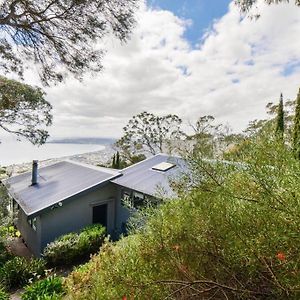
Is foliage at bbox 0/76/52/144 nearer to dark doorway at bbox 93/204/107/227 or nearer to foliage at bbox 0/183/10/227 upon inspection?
foliage at bbox 0/183/10/227

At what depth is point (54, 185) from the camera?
1673 cm

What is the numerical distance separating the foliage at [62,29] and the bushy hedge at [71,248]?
24.0 ft

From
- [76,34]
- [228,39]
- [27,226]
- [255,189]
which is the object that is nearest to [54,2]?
[76,34]

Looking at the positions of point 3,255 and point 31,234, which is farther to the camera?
point 31,234

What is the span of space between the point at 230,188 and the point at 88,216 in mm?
13729

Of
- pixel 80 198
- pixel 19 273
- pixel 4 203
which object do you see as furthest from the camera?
pixel 4 203

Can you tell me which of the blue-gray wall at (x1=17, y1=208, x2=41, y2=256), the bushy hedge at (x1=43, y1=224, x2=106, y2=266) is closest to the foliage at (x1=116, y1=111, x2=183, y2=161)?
the blue-gray wall at (x1=17, y1=208, x2=41, y2=256)

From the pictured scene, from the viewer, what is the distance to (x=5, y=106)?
41.1 ft

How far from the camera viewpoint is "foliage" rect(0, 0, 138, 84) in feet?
21.3

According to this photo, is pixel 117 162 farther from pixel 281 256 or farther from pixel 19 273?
pixel 281 256

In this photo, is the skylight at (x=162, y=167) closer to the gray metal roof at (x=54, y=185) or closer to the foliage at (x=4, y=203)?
the gray metal roof at (x=54, y=185)

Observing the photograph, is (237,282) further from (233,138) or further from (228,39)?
(228,39)

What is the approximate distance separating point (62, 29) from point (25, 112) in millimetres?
9881

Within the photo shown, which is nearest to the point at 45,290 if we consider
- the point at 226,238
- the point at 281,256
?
the point at 226,238
